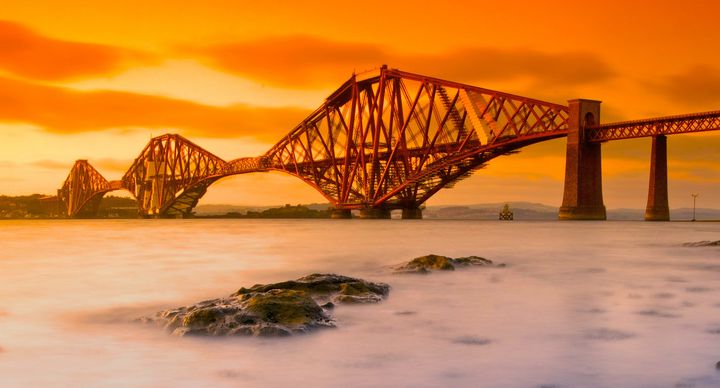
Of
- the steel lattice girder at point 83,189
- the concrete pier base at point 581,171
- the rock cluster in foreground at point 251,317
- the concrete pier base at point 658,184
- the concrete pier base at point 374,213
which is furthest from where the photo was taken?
the steel lattice girder at point 83,189

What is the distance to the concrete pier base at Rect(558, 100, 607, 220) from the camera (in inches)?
2502

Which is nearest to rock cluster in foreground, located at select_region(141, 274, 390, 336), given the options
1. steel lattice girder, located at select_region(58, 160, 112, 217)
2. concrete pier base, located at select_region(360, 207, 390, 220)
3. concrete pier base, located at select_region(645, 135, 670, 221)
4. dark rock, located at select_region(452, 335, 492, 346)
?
dark rock, located at select_region(452, 335, 492, 346)

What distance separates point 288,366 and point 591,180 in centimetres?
6151

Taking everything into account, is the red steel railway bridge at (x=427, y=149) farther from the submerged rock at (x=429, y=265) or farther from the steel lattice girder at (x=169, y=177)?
the submerged rock at (x=429, y=265)

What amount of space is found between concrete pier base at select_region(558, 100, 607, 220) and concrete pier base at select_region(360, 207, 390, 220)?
29.5 metres

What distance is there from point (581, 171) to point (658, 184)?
7354 mm

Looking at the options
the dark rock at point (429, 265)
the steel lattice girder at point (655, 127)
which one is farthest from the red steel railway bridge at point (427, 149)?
the dark rock at point (429, 265)

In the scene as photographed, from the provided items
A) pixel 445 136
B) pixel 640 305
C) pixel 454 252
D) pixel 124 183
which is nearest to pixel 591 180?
pixel 445 136

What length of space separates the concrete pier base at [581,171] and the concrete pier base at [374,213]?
96.9 feet

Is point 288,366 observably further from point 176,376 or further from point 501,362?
point 501,362

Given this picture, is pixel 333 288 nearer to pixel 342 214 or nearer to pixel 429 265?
pixel 429 265

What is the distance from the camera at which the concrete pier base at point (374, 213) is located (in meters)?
89.6

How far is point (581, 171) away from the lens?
210 ft

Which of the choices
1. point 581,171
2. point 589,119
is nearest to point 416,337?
point 581,171
